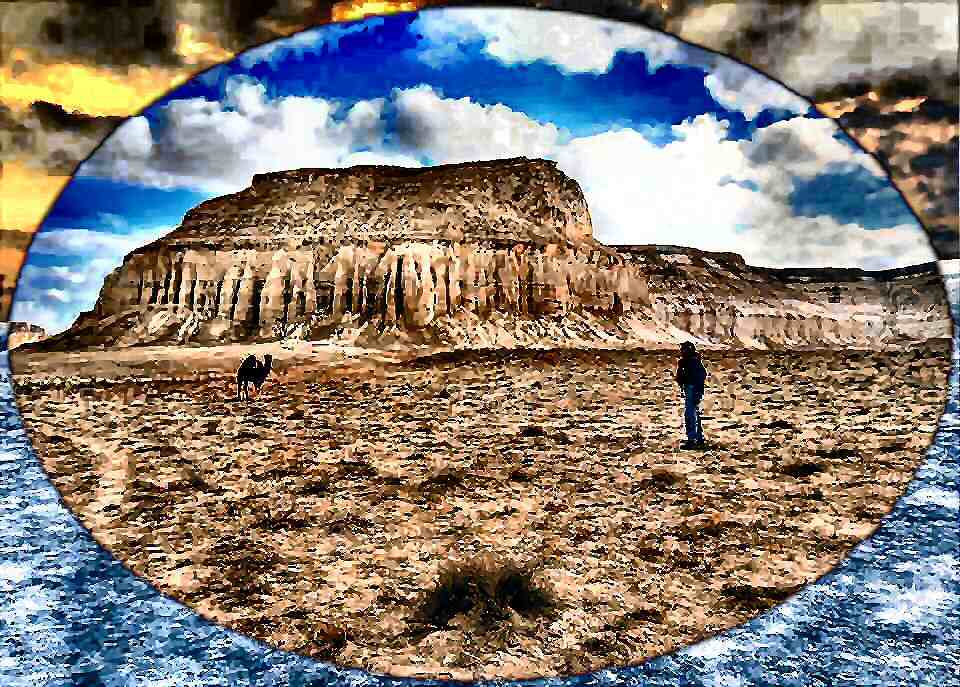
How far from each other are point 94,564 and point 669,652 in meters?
1.88

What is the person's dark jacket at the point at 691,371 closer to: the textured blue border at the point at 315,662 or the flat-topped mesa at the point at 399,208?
the flat-topped mesa at the point at 399,208

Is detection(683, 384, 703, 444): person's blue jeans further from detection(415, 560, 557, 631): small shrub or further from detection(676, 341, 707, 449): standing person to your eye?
detection(415, 560, 557, 631): small shrub

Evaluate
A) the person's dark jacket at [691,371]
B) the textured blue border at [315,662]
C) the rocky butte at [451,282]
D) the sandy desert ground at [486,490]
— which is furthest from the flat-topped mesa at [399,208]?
the textured blue border at [315,662]

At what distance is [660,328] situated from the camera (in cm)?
196

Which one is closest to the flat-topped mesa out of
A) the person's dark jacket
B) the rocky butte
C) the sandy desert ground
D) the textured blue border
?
the rocky butte

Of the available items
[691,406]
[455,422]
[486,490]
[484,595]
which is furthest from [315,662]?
[691,406]

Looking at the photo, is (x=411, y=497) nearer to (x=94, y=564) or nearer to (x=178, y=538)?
(x=178, y=538)

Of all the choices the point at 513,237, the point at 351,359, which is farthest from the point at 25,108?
the point at 513,237

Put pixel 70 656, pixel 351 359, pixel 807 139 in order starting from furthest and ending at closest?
pixel 70 656 < pixel 807 139 < pixel 351 359

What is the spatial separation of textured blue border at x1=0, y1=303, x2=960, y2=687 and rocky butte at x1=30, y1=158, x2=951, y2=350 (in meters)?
0.48

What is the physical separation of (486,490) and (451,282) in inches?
24.5

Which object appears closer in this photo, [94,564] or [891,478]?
[891,478]

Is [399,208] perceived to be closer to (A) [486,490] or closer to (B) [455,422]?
(B) [455,422]

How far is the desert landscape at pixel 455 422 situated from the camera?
1.76 m
